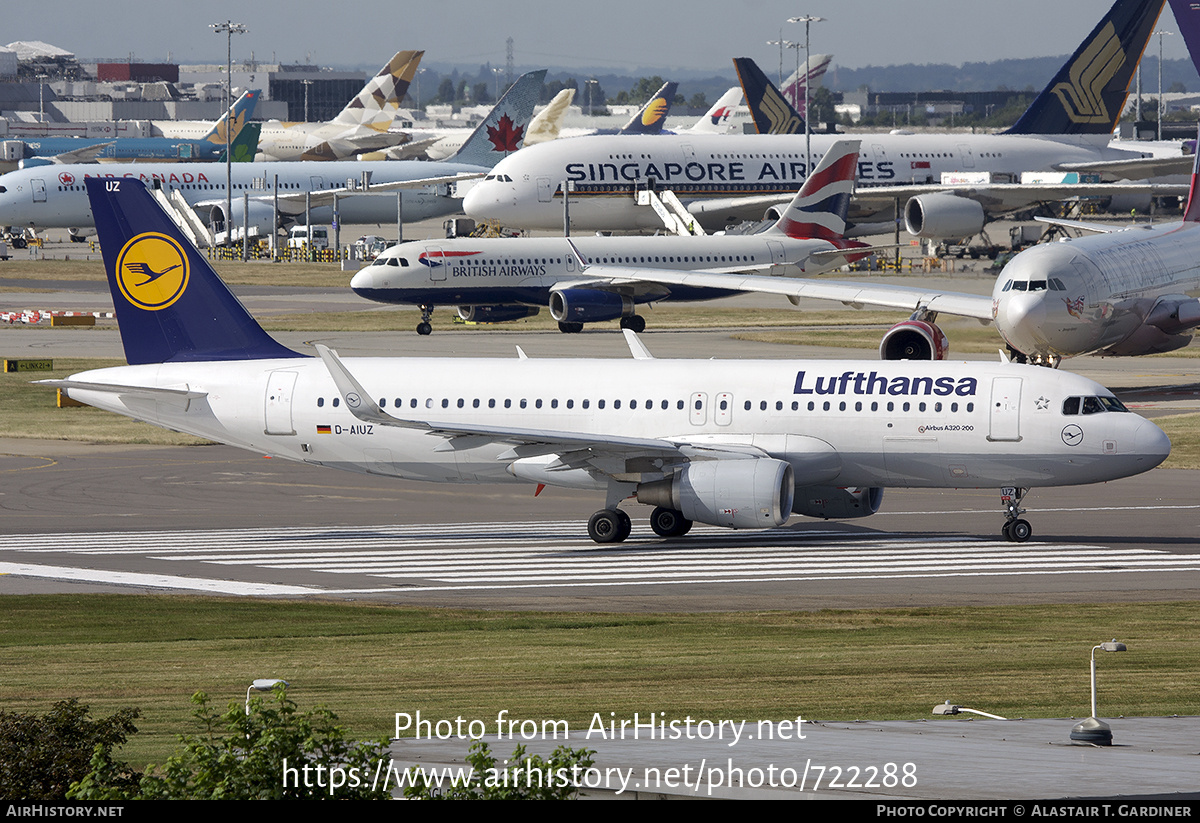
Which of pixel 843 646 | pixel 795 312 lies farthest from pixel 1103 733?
pixel 795 312

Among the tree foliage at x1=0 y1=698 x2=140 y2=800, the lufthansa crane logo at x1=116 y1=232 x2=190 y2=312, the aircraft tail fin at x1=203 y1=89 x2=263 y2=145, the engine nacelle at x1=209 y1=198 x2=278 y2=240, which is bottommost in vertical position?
the tree foliage at x1=0 y1=698 x2=140 y2=800

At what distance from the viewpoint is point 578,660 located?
21297 millimetres

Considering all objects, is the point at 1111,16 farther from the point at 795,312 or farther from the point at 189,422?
the point at 189,422

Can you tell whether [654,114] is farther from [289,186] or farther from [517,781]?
[517,781]

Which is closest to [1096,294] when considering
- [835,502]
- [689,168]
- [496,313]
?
[835,502]

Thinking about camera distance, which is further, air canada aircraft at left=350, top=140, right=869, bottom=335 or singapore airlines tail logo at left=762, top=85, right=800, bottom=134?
singapore airlines tail logo at left=762, top=85, right=800, bottom=134

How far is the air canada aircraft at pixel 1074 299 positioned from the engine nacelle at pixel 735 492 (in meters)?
20.7

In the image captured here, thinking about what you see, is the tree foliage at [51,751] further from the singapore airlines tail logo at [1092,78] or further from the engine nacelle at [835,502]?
the singapore airlines tail logo at [1092,78]

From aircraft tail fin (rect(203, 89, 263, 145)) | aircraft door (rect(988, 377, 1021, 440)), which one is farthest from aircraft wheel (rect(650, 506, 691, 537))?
aircraft tail fin (rect(203, 89, 263, 145))

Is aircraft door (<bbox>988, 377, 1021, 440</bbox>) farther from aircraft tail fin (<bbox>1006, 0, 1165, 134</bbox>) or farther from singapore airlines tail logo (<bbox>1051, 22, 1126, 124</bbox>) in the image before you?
singapore airlines tail logo (<bbox>1051, 22, 1126, 124</bbox>)

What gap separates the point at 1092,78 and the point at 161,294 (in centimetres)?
8638

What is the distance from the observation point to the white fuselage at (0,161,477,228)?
12188 centimetres

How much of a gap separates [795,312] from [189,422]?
55343mm

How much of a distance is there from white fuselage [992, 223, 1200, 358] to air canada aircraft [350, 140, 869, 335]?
63.2 ft
